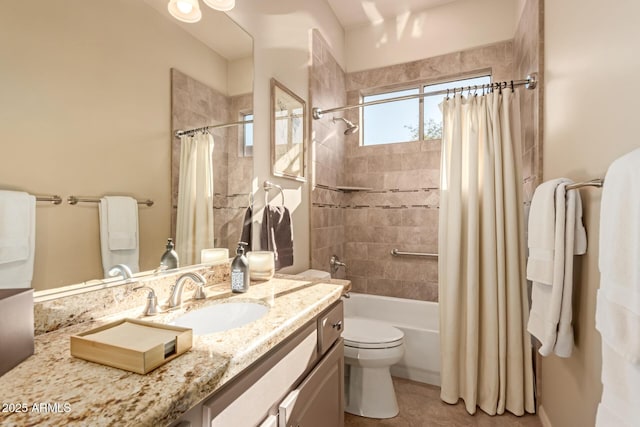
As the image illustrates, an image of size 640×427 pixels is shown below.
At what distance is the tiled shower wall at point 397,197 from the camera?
2.83 meters

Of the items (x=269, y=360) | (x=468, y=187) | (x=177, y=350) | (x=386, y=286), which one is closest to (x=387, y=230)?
(x=386, y=286)

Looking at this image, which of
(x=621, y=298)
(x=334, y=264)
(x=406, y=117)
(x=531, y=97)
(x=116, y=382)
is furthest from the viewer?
(x=406, y=117)

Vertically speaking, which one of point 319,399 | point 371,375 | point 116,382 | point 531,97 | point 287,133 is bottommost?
point 371,375

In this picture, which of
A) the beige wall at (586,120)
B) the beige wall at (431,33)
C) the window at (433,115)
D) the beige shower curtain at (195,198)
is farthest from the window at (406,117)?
the beige shower curtain at (195,198)

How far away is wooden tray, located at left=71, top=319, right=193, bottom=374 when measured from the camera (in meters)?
0.63

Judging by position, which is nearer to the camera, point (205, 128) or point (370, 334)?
point (205, 128)

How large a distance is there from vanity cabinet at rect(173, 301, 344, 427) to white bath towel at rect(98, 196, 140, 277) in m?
0.60

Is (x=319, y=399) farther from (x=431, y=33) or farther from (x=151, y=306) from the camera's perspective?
(x=431, y=33)

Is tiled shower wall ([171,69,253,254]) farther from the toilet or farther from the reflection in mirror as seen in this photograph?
the toilet

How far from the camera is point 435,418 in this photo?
6.16 feet

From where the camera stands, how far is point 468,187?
2047 mm

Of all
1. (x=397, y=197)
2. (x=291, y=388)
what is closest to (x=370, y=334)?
(x=291, y=388)

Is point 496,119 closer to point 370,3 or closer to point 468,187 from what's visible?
point 468,187

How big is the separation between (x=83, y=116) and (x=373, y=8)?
2.73m
